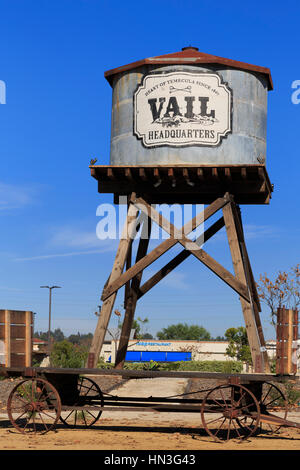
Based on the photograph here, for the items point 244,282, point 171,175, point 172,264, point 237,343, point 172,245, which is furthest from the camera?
point 237,343

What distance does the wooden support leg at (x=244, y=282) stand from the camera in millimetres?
17828

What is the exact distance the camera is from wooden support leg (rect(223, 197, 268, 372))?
17828 mm

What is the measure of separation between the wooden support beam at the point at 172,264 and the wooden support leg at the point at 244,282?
1.71 m

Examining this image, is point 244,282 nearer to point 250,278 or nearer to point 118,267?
point 250,278

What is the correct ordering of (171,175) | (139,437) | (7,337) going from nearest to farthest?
(139,437) < (7,337) < (171,175)

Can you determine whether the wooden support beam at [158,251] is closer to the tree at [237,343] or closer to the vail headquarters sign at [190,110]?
the vail headquarters sign at [190,110]

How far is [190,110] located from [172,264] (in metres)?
4.89

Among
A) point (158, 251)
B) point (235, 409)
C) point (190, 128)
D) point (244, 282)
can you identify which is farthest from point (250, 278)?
point (235, 409)

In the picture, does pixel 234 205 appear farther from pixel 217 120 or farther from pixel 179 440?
pixel 179 440

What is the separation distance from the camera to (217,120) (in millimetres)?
18984

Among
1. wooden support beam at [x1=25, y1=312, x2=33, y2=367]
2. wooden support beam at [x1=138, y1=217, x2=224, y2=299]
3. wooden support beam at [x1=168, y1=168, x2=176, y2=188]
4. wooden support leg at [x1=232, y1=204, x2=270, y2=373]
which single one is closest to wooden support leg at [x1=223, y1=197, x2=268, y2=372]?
wooden support leg at [x1=232, y1=204, x2=270, y2=373]

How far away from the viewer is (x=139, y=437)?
1396 centimetres

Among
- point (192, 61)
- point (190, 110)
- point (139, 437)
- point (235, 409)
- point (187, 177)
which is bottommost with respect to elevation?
point (139, 437)

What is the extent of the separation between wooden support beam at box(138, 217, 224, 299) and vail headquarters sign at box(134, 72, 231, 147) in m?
3.12
